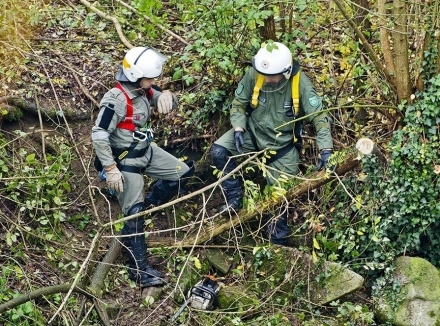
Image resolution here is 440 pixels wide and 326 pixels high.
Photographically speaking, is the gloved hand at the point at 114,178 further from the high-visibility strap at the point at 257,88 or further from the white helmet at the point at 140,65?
the high-visibility strap at the point at 257,88

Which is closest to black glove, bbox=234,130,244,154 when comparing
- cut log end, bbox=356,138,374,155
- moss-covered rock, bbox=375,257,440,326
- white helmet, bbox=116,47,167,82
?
white helmet, bbox=116,47,167,82

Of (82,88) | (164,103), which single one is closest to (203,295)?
(164,103)

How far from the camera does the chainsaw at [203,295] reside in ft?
21.8

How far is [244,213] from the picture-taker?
7109 millimetres

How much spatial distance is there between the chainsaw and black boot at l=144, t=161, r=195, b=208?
3.53 feet

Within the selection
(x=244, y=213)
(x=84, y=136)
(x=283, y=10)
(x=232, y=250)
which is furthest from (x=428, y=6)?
(x=84, y=136)

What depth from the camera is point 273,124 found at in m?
7.06

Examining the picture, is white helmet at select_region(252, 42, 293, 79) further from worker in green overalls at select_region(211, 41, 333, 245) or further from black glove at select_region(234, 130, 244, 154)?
black glove at select_region(234, 130, 244, 154)

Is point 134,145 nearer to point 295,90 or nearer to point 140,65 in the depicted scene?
point 140,65

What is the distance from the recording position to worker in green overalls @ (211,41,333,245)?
22.3ft

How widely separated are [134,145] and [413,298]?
3036 mm

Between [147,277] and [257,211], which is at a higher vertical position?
[257,211]

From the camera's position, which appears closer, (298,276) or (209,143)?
(298,276)

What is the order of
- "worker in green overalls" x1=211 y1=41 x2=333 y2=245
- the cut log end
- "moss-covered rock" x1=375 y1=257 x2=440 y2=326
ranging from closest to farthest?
"moss-covered rock" x1=375 y1=257 x2=440 y2=326 → the cut log end → "worker in green overalls" x1=211 y1=41 x2=333 y2=245
